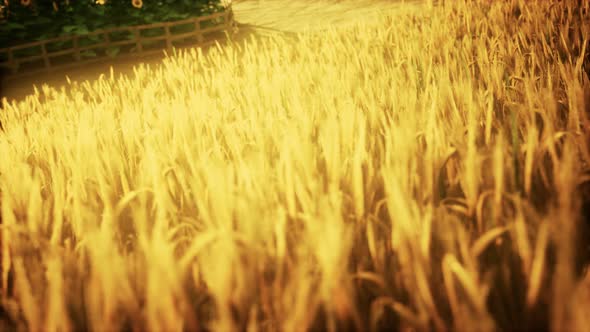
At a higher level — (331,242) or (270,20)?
(270,20)

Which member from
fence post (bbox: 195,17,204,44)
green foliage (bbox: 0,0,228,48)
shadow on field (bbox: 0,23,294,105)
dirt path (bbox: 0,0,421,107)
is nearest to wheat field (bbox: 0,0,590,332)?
dirt path (bbox: 0,0,421,107)

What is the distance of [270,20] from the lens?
8.69 m

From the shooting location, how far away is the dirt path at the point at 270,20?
491cm

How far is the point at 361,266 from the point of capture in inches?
22.3

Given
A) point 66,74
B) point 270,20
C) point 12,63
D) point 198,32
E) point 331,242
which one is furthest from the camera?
point 270,20

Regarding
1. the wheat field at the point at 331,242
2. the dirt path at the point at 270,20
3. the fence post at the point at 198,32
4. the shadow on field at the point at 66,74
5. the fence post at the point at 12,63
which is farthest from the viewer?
the fence post at the point at 198,32

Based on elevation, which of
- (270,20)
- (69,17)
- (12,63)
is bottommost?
(12,63)

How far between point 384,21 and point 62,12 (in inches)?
228

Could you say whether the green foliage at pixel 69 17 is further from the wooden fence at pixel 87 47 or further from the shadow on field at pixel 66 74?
the shadow on field at pixel 66 74

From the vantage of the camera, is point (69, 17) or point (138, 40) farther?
point (69, 17)

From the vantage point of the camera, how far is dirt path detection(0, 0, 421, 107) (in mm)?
4906

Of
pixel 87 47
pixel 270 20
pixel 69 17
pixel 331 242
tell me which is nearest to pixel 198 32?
pixel 87 47

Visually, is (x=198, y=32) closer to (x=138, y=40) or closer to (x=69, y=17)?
(x=138, y=40)

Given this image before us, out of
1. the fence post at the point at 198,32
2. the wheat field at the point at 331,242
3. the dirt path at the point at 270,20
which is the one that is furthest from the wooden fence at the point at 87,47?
the wheat field at the point at 331,242
